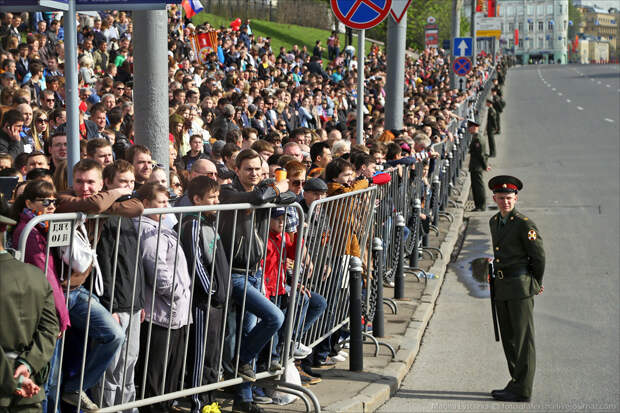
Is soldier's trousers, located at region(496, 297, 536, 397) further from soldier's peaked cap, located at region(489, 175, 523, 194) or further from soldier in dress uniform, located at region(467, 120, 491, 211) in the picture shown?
soldier in dress uniform, located at region(467, 120, 491, 211)

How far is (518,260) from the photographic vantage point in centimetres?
775

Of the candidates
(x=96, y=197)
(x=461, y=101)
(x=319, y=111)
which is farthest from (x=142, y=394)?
(x=461, y=101)

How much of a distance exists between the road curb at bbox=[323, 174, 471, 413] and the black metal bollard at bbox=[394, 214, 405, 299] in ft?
0.92

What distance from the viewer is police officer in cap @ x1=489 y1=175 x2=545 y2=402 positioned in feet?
24.8

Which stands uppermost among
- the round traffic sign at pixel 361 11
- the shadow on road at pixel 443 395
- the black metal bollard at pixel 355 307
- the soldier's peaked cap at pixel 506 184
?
the round traffic sign at pixel 361 11

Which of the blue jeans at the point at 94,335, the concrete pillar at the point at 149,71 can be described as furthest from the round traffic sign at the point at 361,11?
the blue jeans at the point at 94,335

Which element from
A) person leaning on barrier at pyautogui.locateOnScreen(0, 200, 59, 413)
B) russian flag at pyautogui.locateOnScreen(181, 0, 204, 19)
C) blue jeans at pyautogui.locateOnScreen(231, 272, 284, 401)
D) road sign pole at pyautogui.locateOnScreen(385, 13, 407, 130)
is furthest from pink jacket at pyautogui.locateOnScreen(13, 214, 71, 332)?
russian flag at pyautogui.locateOnScreen(181, 0, 204, 19)

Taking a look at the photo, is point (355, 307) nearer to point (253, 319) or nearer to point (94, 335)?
point (253, 319)

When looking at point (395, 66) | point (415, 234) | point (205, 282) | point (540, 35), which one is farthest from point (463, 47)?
point (540, 35)

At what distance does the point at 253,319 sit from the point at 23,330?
255 centimetres

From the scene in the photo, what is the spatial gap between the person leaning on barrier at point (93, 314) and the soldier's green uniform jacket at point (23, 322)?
23.3 inches

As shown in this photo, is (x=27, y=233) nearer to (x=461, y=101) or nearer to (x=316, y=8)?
(x=461, y=101)

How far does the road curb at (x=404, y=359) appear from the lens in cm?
681

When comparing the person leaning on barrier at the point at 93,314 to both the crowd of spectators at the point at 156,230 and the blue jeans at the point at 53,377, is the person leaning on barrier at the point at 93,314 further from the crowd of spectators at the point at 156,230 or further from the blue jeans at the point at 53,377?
the blue jeans at the point at 53,377
